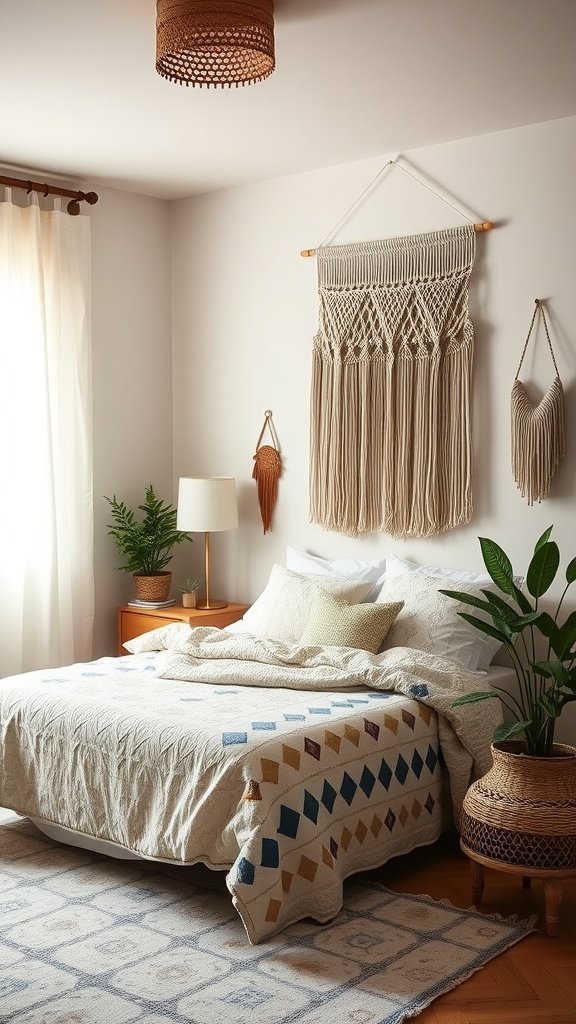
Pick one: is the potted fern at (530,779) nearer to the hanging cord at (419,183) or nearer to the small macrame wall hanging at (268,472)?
the hanging cord at (419,183)

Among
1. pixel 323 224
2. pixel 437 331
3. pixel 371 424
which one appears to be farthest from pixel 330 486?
pixel 323 224

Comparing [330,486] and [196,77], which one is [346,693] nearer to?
[330,486]

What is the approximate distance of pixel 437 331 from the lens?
454 centimetres

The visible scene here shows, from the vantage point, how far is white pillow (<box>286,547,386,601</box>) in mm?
4668

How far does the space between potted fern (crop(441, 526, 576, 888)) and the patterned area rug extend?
0.23 metres

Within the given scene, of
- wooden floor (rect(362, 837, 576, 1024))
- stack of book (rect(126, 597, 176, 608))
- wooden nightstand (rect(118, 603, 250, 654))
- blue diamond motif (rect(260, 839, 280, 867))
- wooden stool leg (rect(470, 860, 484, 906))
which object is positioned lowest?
wooden floor (rect(362, 837, 576, 1024))

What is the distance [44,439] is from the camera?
4.99 meters

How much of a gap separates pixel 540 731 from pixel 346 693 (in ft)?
2.50

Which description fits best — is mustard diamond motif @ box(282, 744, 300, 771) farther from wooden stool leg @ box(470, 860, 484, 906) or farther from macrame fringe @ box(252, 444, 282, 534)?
macrame fringe @ box(252, 444, 282, 534)

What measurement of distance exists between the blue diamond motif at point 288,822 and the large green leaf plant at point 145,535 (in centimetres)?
244

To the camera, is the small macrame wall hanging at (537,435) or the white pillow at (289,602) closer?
the small macrame wall hanging at (537,435)

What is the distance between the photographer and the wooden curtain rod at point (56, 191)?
484 cm

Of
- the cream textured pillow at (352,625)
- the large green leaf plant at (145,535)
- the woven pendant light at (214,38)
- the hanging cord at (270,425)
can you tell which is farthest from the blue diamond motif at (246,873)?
the hanging cord at (270,425)

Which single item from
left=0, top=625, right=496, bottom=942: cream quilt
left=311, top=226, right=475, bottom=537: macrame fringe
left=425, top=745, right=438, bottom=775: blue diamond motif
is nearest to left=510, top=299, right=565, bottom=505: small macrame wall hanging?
left=311, top=226, right=475, bottom=537: macrame fringe
